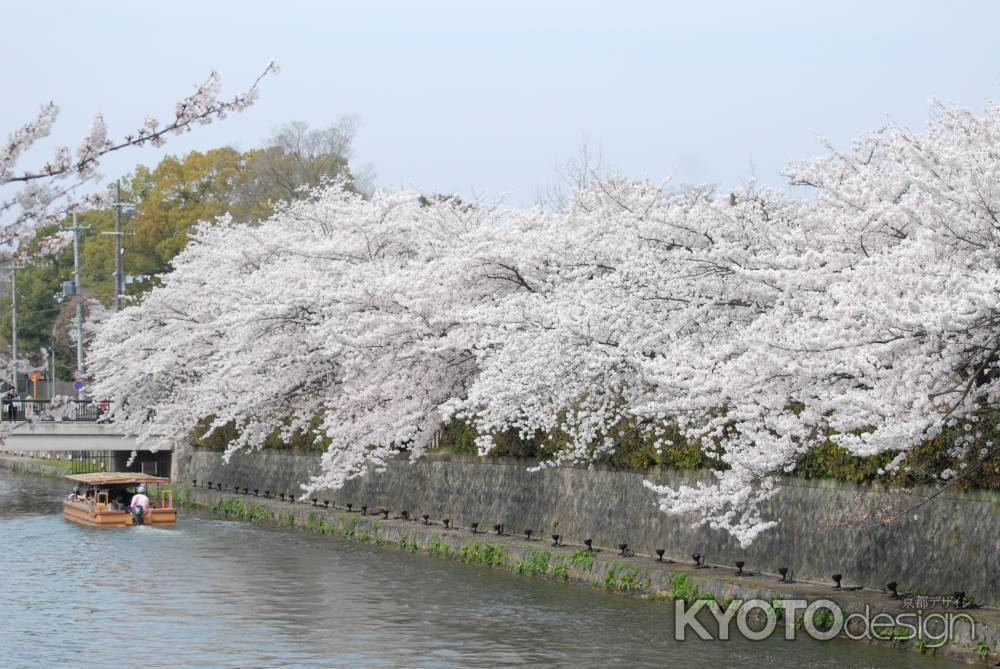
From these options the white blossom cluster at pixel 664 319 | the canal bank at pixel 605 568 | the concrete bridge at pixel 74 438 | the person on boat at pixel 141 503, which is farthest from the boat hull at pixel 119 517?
the concrete bridge at pixel 74 438

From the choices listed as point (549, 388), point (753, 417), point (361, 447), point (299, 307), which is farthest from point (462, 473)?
point (753, 417)

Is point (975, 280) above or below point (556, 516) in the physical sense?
above

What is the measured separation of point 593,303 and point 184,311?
25737 mm

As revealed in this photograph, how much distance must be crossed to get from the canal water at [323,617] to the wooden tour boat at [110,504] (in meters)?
5.70

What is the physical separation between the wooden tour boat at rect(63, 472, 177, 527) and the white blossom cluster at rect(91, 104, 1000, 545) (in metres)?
3.19

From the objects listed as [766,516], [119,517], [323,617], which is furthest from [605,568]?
[119,517]

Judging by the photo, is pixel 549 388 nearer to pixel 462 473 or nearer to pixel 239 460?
pixel 462 473

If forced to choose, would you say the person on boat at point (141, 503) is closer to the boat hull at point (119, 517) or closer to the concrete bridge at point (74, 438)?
the boat hull at point (119, 517)

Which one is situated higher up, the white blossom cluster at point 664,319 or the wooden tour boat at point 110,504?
the white blossom cluster at point 664,319

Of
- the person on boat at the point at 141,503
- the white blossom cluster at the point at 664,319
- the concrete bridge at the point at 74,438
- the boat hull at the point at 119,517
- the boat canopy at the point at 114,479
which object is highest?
the white blossom cluster at the point at 664,319

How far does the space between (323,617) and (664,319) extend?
7.12m

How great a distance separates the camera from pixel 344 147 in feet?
238

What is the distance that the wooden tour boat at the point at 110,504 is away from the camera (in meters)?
36.7

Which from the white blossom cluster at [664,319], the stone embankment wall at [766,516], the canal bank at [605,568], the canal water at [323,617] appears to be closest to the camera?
the white blossom cluster at [664,319]
